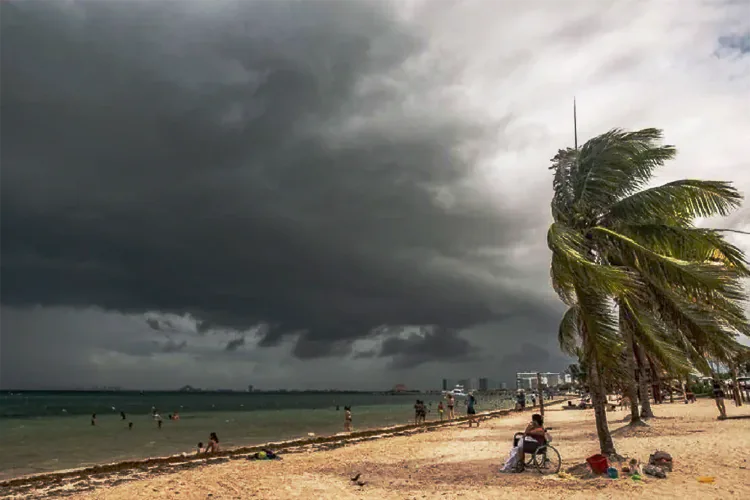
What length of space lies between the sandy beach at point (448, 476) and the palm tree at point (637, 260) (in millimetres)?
2089

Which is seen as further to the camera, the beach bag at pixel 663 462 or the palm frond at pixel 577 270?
the beach bag at pixel 663 462

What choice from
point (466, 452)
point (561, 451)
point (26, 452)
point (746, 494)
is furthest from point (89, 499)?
point (26, 452)

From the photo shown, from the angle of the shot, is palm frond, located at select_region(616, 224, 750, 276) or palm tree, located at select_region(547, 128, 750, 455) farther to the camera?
palm frond, located at select_region(616, 224, 750, 276)

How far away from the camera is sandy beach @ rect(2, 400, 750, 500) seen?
912cm

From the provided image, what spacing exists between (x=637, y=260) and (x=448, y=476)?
6.60m

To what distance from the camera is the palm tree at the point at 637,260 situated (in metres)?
9.33

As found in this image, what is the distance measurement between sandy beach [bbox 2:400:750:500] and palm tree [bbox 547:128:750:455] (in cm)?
209

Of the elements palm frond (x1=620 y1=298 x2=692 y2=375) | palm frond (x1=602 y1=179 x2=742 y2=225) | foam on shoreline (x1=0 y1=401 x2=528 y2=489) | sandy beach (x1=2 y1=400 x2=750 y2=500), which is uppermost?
palm frond (x1=602 y1=179 x2=742 y2=225)

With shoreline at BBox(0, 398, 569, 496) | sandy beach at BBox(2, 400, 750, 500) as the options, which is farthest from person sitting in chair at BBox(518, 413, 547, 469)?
shoreline at BBox(0, 398, 569, 496)

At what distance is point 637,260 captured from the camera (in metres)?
10.6

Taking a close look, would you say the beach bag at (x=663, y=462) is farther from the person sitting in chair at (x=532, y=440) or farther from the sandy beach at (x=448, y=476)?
the person sitting in chair at (x=532, y=440)

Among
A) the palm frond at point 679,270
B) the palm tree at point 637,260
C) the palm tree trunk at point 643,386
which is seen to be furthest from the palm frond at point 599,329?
the palm tree trunk at point 643,386

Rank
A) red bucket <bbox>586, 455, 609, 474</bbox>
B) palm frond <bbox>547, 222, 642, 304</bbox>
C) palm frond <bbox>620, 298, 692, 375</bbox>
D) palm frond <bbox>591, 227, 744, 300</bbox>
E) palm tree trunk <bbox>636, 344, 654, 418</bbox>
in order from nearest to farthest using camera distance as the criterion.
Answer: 1. palm frond <bbox>547, 222, 642, 304</bbox>
2. palm frond <bbox>591, 227, 744, 300</bbox>
3. red bucket <bbox>586, 455, 609, 474</bbox>
4. palm frond <bbox>620, 298, 692, 375</bbox>
5. palm tree trunk <bbox>636, 344, 654, 418</bbox>

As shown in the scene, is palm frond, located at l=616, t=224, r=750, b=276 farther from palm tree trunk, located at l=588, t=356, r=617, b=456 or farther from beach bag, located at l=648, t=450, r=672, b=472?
beach bag, located at l=648, t=450, r=672, b=472
